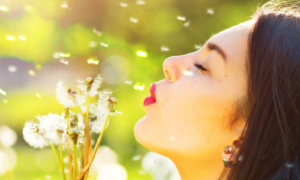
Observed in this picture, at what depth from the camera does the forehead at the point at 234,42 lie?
91 centimetres

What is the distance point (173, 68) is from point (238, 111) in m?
0.26

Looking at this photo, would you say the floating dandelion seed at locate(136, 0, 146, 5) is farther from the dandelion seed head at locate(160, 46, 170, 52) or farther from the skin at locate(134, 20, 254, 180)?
the skin at locate(134, 20, 254, 180)

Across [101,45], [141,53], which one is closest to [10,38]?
[101,45]

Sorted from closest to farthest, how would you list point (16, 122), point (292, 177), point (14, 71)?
point (292, 177)
point (16, 122)
point (14, 71)

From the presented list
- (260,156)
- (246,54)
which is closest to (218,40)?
(246,54)

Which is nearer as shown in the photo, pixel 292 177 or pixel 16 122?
pixel 292 177

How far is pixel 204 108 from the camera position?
0.88 meters

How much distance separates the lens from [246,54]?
2.98 feet

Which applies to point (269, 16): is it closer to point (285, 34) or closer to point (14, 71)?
point (285, 34)

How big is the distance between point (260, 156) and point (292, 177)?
105mm

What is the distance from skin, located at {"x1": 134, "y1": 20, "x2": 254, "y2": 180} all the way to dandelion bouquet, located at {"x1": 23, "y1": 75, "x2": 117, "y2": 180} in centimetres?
14

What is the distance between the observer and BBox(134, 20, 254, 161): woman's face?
34.7 inches

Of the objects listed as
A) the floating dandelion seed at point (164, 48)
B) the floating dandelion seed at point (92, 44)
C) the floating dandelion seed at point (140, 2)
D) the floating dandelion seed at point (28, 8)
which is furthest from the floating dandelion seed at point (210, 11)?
the floating dandelion seed at point (28, 8)

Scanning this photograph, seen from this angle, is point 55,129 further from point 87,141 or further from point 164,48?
point 164,48
